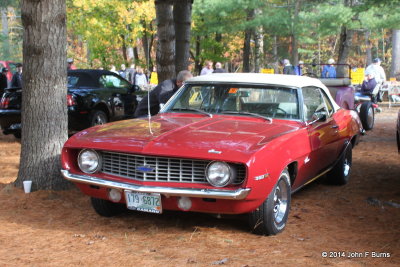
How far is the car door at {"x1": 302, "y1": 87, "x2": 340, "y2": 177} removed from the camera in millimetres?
6047

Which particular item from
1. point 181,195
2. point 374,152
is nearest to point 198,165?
point 181,195

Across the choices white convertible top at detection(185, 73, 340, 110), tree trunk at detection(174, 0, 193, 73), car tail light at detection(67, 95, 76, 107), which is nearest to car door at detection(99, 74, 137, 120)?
car tail light at detection(67, 95, 76, 107)

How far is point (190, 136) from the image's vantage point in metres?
5.06

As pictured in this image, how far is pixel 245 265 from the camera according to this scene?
424cm

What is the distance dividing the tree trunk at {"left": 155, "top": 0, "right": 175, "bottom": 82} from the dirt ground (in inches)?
180

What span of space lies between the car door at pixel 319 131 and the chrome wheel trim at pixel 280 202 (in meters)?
0.73

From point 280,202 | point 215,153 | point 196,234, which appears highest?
point 215,153

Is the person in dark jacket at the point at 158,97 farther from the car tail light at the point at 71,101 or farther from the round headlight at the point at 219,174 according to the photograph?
the round headlight at the point at 219,174

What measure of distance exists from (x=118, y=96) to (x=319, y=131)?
7010 mm

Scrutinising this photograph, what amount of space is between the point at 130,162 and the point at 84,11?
20677mm

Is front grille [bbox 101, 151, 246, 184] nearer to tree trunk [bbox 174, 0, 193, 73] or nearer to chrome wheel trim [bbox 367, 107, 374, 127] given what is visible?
tree trunk [bbox 174, 0, 193, 73]

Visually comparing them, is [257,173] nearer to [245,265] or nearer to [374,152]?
[245,265]

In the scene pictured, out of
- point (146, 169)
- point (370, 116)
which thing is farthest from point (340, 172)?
point (370, 116)

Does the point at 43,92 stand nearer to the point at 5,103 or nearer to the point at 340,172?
the point at 340,172
